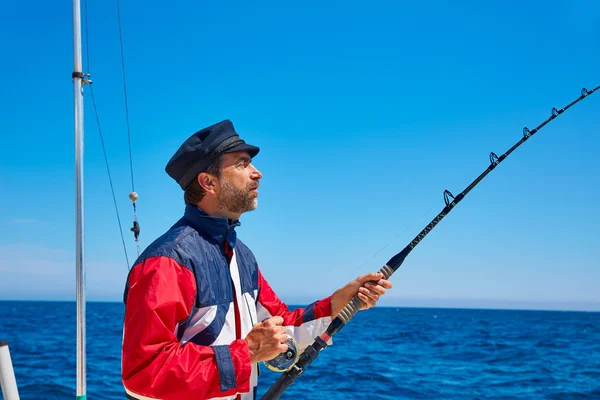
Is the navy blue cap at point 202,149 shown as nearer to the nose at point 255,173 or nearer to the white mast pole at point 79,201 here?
the nose at point 255,173

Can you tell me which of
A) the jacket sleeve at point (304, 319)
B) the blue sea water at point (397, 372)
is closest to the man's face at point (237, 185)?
the jacket sleeve at point (304, 319)

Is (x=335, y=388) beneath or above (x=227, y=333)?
beneath

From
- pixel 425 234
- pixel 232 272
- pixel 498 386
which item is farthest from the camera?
pixel 498 386

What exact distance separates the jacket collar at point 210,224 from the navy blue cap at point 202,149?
0.48ft

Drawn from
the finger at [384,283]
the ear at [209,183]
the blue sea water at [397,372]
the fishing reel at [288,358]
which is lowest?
the blue sea water at [397,372]

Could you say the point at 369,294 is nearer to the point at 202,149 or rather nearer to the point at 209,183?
the point at 209,183

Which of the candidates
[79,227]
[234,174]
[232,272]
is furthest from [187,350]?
[79,227]

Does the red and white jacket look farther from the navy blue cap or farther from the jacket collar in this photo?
the navy blue cap

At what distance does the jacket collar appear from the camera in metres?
2.84

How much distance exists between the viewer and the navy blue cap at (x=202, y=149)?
112 inches

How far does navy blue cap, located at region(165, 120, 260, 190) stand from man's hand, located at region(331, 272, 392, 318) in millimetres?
918

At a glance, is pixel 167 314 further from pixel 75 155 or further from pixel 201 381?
pixel 75 155

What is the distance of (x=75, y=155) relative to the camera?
4.62 m

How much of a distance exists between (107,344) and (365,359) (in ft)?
40.0
